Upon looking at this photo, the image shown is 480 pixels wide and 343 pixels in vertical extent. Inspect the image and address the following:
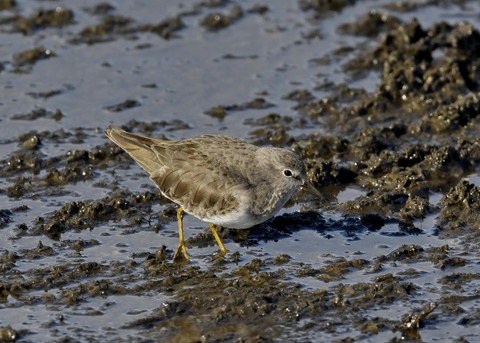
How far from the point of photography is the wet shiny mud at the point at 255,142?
31.4 feet

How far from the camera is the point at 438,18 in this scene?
55.0 ft

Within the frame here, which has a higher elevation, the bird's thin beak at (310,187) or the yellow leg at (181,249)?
the bird's thin beak at (310,187)

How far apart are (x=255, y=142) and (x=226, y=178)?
2.61m

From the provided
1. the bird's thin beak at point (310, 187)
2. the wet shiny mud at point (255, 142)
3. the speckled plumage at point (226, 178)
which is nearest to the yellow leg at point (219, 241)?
the wet shiny mud at point (255, 142)

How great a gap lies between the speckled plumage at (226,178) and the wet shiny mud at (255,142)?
1.66ft

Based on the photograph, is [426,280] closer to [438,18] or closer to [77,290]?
[77,290]

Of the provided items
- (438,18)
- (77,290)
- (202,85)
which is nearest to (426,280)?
(77,290)

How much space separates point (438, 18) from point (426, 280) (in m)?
7.53

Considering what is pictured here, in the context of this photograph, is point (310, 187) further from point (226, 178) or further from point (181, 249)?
point (181, 249)

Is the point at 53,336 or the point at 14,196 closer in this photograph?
the point at 53,336

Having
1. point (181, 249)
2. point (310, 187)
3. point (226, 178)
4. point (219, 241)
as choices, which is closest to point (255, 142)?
point (310, 187)

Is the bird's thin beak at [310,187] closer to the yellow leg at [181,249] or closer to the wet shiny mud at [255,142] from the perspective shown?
the wet shiny mud at [255,142]

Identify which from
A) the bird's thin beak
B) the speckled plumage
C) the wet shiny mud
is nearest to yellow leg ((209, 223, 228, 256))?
the wet shiny mud

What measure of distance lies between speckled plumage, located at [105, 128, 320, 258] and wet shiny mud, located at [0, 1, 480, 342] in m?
0.50
